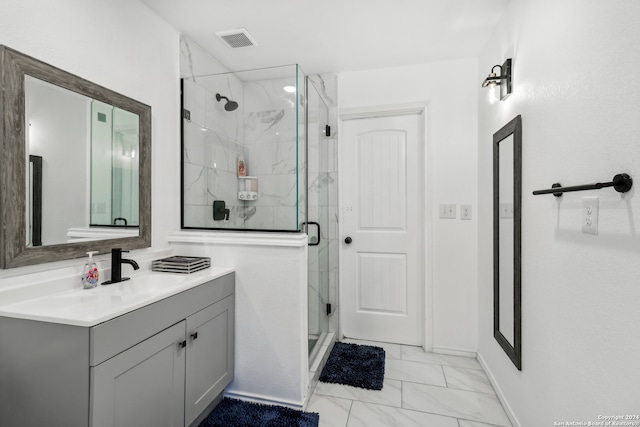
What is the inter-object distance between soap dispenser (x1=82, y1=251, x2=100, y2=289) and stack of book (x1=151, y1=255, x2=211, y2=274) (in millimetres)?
385

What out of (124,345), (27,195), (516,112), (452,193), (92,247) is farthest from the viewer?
(452,193)

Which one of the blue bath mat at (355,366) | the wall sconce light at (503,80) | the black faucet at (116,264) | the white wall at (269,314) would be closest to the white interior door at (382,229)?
the blue bath mat at (355,366)

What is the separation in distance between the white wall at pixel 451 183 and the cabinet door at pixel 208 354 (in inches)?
65.1

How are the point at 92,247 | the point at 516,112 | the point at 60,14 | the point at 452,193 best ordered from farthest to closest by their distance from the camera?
the point at 452,193, the point at 516,112, the point at 92,247, the point at 60,14

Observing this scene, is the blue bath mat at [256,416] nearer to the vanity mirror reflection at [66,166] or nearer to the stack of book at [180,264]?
the stack of book at [180,264]

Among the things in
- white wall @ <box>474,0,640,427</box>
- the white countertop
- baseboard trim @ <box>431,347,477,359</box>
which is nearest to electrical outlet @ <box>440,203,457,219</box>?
white wall @ <box>474,0,640,427</box>

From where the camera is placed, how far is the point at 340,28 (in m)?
2.11

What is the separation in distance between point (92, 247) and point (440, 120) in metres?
2.52

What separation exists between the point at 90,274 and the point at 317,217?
1.49m

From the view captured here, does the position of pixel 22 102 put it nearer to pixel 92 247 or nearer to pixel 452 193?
pixel 92 247

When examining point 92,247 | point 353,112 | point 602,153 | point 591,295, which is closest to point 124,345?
point 92,247

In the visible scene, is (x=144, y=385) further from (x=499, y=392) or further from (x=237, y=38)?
(x=237, y=38)

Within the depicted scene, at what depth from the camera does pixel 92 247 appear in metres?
1.52

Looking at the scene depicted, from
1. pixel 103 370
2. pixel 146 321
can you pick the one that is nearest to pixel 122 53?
pixel 146 321
